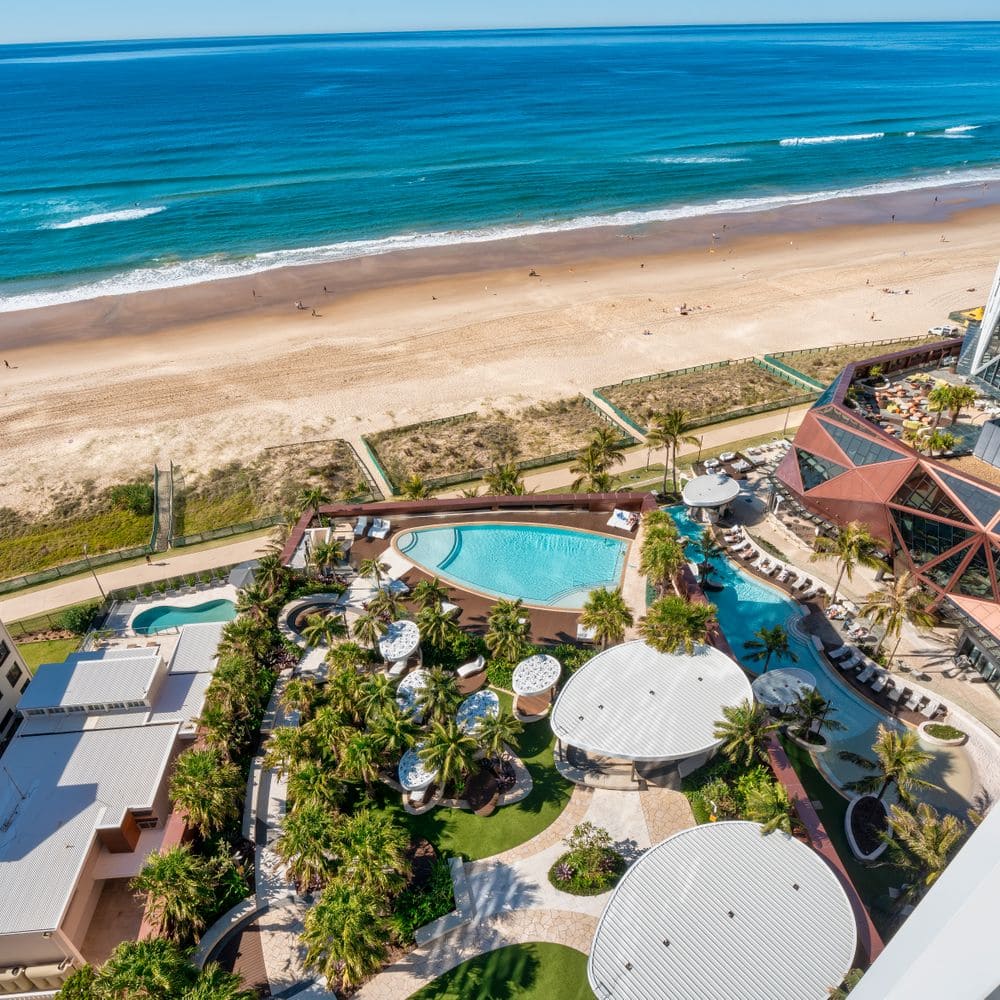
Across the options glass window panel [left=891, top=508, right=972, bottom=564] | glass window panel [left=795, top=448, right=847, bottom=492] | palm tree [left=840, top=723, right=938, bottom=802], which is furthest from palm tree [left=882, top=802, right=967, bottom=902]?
glass window panel [left=795, top=448, right=847, bottom=492]

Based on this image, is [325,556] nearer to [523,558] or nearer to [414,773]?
[523,558]

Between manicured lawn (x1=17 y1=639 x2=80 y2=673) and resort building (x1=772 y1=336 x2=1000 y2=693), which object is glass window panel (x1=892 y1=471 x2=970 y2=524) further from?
manicured lawn (x1=17 y1=639 x2=80 y2=673)

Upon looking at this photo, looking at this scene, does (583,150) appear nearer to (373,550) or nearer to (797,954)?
(373,550)

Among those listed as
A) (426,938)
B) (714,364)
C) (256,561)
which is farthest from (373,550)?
(714,364)

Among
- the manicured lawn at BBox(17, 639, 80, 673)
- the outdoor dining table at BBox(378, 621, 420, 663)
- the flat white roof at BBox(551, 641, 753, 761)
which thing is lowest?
the manicured lawn at BBox(17, 639, 80, 673)

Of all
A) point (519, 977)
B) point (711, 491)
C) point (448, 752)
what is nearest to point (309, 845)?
point (448, 752)

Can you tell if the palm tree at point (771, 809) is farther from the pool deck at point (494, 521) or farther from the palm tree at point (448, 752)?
the pool deck at point (494, 521)
